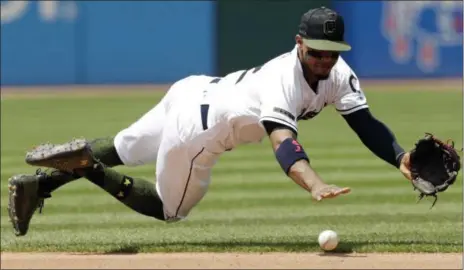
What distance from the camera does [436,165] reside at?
18.7ft

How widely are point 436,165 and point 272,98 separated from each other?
3.17 feet

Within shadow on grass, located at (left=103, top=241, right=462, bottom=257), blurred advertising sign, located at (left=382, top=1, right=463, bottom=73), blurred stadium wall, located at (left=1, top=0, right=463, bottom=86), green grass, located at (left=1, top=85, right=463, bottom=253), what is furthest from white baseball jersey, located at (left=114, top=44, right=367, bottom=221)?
blurred advertising sign, located at (left=382, top=1, right=463, bottom=73)

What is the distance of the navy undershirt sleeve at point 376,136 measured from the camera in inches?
238

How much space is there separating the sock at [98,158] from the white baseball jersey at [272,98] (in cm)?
77

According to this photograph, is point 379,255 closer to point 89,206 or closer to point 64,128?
point 89,206

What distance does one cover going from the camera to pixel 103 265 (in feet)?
18.4

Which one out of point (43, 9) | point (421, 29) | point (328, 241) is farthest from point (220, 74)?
point (328, 241)

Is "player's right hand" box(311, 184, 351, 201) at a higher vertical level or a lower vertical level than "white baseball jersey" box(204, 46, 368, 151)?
lower

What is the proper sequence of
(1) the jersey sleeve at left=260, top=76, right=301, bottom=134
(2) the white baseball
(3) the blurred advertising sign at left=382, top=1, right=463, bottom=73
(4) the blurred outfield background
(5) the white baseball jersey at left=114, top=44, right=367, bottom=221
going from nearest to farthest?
1. (1) the jersey sleeve at left=260, top=76, right=301, bottom=134
2. (5) the white baseball jersey at left=114, top=44, right=367, bottom=221
3. (2) the white baseball
4. (4) the blurred outfield background
5. (3) the blurred advertising sign at left=382, top=1, right=463, bottom=73

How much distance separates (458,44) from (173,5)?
→ 253 inches

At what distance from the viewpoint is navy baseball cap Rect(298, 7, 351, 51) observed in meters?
5.46

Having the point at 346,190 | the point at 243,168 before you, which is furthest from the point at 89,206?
the point at 346,190

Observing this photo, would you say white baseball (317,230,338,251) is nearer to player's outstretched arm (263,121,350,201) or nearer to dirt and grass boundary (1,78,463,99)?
player's outstretched arm (263,121,350,201)

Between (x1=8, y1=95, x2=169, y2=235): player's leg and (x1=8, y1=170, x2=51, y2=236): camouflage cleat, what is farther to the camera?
(x1=8, y1=170, x2=51, y2=236): camouflage cleat
